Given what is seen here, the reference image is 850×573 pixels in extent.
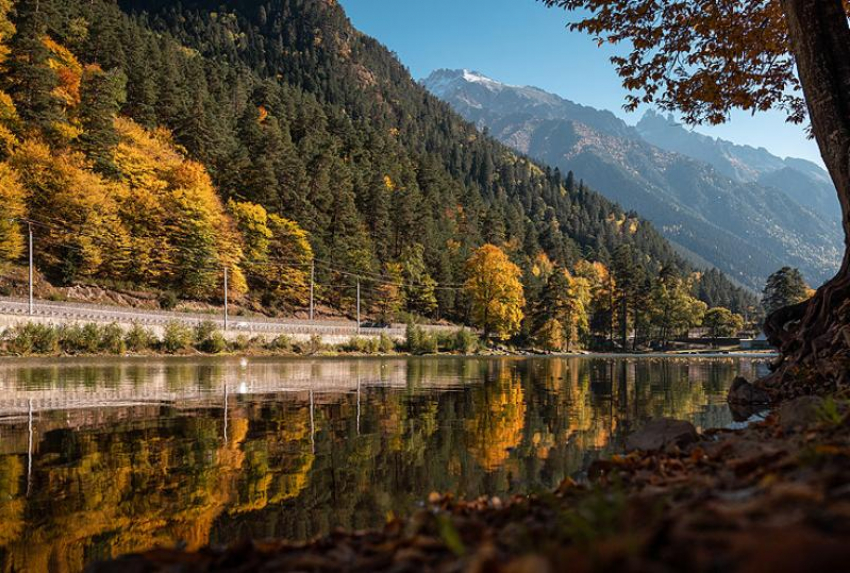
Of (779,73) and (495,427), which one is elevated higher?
(779,73)

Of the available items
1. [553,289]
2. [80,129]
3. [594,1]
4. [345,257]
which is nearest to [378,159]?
[345,257]

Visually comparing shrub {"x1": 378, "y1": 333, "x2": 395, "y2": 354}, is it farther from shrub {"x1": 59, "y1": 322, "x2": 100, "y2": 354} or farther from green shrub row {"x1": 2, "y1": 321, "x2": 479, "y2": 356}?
shrub {"x1": 59, "y1": 322, "x2": 100, "y2": 354}

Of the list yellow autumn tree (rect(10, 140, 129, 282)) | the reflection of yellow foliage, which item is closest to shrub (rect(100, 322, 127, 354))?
yellow autumn tree (rect(10, 140, 129, 282))

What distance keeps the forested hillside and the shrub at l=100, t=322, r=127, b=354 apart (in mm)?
17302

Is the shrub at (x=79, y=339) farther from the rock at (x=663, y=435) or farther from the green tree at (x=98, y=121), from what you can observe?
the rock at (x=663, y=435)

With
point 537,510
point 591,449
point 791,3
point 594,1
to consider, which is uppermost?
point 594,1

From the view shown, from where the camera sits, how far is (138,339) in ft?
124

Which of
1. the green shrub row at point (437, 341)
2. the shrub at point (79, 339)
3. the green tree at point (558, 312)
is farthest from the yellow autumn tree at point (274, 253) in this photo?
the shrub at point (79, 339)

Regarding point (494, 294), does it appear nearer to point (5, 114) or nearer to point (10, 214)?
point (10, 214)

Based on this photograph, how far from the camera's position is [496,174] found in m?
195

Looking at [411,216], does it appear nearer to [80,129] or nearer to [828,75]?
[80,129]

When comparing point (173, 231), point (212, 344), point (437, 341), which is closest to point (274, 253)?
point (173, 231)

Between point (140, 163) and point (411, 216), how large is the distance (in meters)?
46.3

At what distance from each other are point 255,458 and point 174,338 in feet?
120
